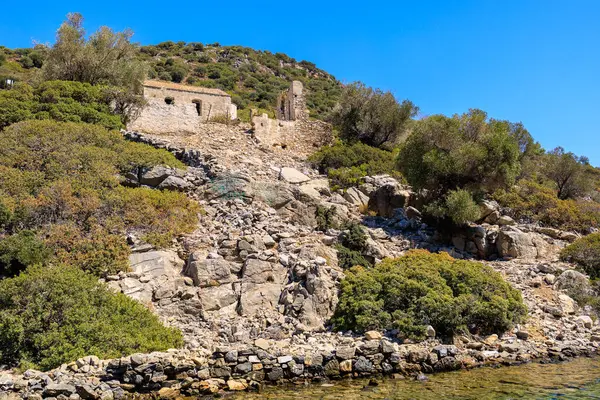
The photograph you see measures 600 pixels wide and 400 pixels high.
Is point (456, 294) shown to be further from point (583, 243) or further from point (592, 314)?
point (583, 243)

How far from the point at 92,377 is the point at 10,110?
18.1 m

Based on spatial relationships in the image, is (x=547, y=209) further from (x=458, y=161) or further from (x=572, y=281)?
(x=572, y=281)

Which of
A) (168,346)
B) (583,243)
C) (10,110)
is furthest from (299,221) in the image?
(10,110)

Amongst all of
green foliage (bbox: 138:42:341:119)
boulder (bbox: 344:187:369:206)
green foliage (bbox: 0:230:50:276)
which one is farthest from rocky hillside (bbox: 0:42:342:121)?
green foliage (bbox: 0:230:50:276)

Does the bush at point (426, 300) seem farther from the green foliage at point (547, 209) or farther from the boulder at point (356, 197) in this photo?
the green foliage at point (547, 209)

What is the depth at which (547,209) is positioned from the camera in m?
26.8

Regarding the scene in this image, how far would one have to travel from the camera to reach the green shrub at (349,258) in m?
16.9

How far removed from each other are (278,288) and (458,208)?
10.6 m

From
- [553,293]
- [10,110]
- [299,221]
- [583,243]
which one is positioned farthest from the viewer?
[10,110]

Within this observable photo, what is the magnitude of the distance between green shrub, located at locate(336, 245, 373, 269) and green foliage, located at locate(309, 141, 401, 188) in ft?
26.2

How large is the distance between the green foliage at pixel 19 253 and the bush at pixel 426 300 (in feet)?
30.3

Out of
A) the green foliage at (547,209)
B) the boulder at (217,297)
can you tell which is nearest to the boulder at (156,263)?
the boulder at (217,297)

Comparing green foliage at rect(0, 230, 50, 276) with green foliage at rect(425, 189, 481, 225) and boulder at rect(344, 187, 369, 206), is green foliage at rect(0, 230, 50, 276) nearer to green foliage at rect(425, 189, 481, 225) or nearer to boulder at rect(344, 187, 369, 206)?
boulder at rect(344, 187, 369, 206)

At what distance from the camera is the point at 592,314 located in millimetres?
16969
